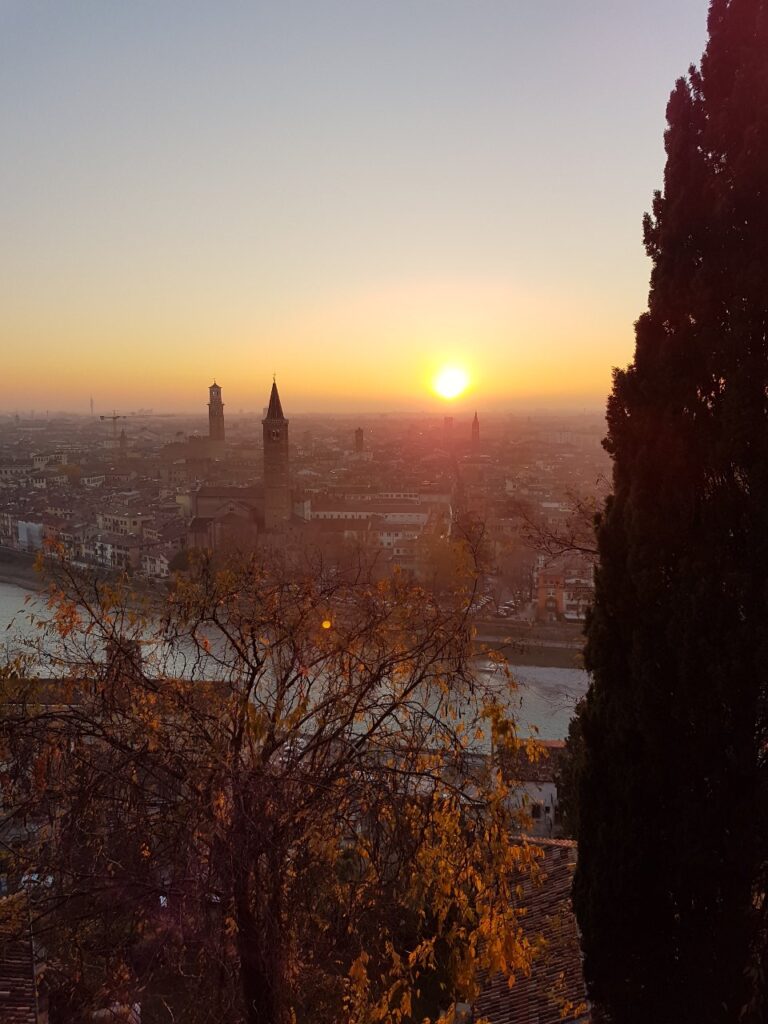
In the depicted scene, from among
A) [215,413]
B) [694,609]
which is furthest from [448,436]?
[694,609]

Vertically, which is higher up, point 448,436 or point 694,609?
point 448,436

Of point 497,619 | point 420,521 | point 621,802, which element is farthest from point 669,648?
point 420,521

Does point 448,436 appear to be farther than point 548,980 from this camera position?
Yes

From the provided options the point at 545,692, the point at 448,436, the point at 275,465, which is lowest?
the point at 545,692

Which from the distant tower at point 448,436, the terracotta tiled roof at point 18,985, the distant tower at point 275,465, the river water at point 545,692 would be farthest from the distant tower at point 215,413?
the terracotta tiled roof at point 18,985

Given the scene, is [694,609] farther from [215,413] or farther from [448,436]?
[448,436]
